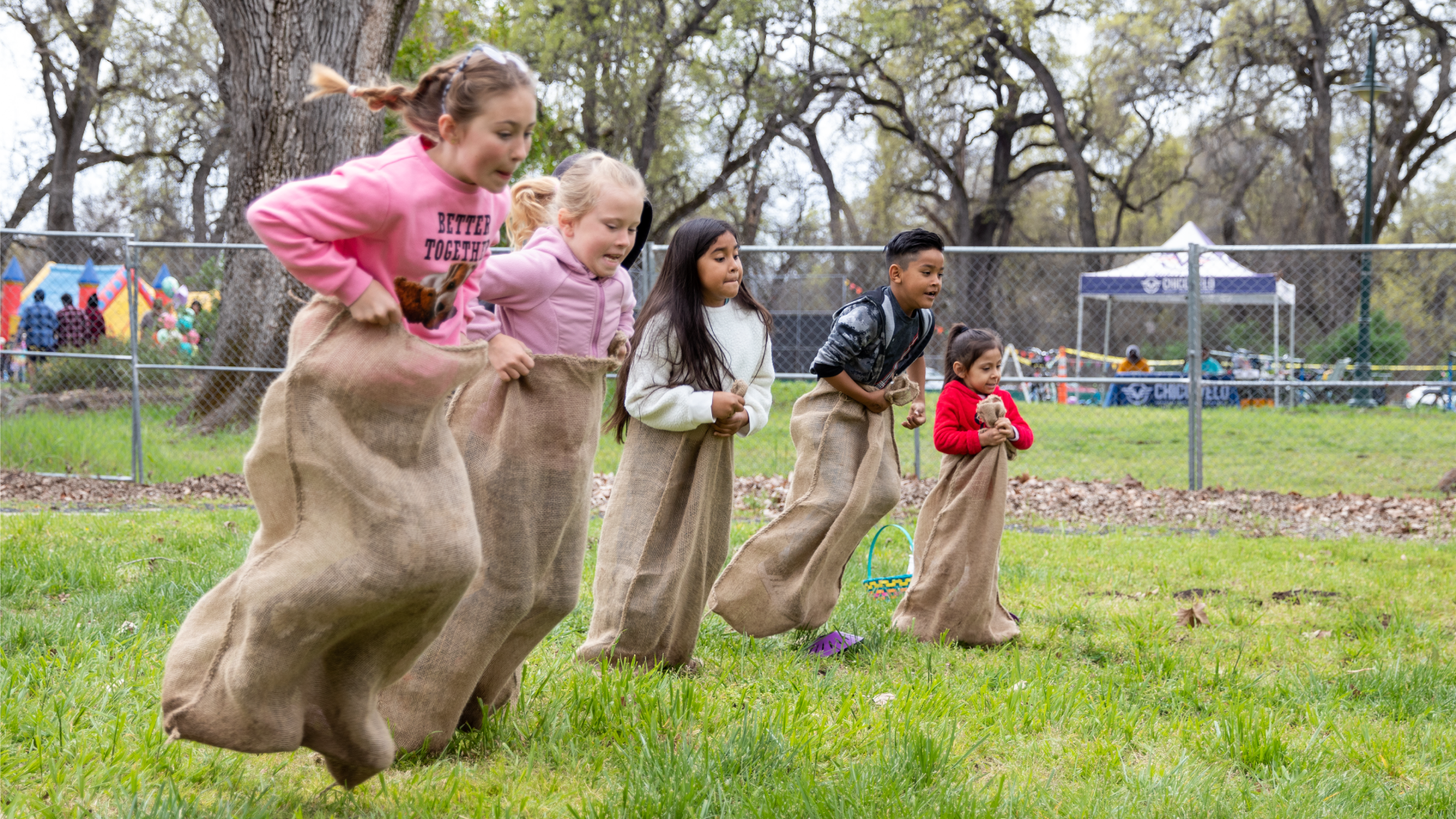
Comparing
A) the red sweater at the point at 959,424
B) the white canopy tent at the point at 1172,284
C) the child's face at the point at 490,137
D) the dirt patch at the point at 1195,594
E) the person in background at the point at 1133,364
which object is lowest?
the dirt patch at the point at 1195,594

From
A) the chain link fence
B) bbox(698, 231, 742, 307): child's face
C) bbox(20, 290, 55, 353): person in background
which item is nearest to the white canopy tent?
the chain link fence

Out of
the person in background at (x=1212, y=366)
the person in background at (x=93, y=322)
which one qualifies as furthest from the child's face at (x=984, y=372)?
the person in background at (x=1212, y=366)

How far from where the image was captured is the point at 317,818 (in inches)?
104

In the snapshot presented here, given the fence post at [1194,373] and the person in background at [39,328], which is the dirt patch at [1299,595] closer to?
the fence post at [1194,373]

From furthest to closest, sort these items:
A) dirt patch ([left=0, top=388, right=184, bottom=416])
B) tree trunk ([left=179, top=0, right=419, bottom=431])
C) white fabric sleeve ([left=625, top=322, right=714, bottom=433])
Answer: tree trunk ([left=179, top=0, right=419, bottom=431])
dirt patch ([left=0, top=388, right=184, bottom=416])
white fabric sleeve ([left=625, top=322, right=714, bottom=433])

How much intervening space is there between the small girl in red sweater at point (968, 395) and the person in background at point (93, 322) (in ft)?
29.5

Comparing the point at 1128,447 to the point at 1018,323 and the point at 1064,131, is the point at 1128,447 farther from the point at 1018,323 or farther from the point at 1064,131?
the point at 1064,131

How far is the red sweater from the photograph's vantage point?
487cm

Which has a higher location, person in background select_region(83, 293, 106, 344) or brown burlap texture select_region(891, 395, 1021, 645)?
person in background select_region(83, 293, 106, 344)

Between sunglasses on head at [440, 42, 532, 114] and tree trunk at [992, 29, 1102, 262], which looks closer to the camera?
sunglasses on head at [440, 42, 532, 114]

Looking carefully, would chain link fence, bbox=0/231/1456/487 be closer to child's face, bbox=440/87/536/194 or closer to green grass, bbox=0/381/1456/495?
green grass, bbox=0/381/1456/495

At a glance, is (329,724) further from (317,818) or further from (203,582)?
(203,582)

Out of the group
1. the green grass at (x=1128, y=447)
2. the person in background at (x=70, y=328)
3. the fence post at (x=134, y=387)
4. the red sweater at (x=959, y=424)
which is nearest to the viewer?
the red sweater at (x=959, y=424)

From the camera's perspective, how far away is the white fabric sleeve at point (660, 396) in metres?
3.94
